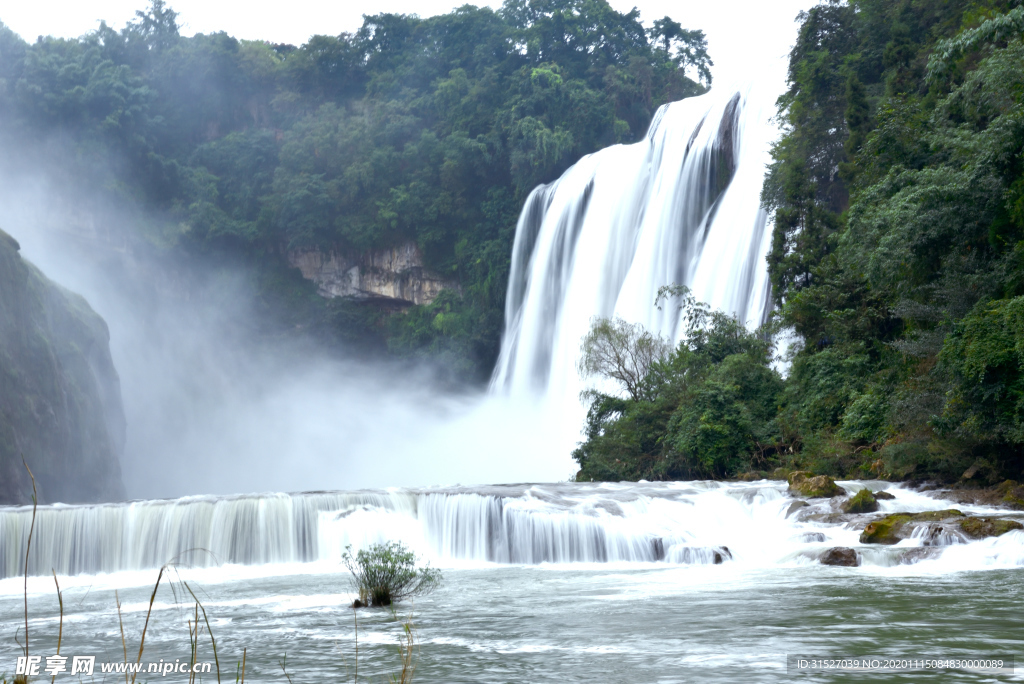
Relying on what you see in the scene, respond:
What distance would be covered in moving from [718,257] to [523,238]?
1444cm

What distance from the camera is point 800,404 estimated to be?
23734mm

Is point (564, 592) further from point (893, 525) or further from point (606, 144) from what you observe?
point (606, 144)

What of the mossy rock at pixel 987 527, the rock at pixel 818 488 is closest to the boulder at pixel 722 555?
the rock at pixel 818 488

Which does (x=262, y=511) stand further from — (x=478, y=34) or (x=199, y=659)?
(x=478, y=34)

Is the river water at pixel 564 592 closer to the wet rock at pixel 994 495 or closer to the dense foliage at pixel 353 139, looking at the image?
the wet rock at pixel 994 495

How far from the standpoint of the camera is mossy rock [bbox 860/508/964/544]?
1426 cm

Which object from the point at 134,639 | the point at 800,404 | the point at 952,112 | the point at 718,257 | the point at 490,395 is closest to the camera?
the point at 134,639

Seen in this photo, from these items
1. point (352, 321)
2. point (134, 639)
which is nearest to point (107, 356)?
point (352, 321)

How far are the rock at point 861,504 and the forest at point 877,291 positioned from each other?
2.04 metres

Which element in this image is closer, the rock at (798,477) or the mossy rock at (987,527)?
the mossy rock at (987,527)

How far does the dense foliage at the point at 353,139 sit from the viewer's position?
49562 mm

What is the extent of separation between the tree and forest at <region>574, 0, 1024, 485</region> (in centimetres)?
17

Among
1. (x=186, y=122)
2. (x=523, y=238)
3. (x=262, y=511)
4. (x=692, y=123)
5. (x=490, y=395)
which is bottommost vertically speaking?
(x=262, y=511)

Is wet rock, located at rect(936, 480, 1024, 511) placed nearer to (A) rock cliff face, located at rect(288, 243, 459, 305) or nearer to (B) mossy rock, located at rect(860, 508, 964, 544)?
(B) mossy rock, located at rect(860, 508, 964, 544)
